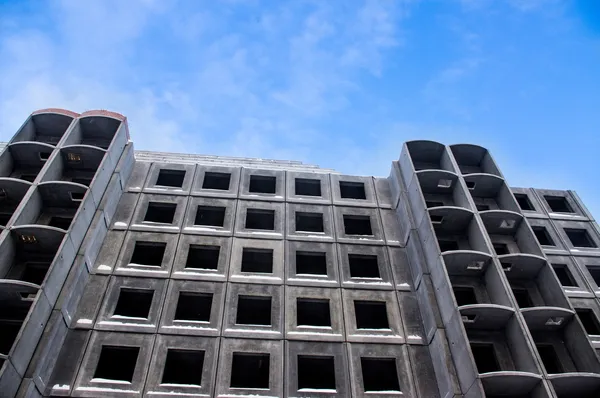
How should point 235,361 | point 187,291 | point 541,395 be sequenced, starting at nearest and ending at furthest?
point 541,395 → point 235,361 → point 187,291

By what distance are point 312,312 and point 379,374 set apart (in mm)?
4558

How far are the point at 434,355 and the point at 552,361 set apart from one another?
237 inches

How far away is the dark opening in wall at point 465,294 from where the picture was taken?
26.4 meters

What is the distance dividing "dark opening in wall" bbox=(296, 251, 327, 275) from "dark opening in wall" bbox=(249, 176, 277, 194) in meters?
6.50

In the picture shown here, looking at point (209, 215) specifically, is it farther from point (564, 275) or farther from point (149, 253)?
point (564, 275)

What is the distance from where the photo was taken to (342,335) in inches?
952

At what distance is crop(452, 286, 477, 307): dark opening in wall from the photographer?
86.6 feet

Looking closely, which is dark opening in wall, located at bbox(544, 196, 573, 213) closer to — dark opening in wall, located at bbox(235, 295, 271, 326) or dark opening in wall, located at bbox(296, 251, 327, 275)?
dark opening in wall, located at bbox(296, 251, 327, 275)

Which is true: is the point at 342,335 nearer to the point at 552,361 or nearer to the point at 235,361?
the point at 235,361

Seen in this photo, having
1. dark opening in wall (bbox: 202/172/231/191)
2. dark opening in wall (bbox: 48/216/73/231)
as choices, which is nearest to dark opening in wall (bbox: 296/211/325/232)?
dark opening in wall (bbox: 202/172/231/191)

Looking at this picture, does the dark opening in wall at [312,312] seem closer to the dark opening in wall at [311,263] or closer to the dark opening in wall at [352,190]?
the dark opening in wall at [311,263]

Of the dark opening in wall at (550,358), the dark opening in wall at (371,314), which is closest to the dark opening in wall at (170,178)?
the dark opening in wall at (371,314)

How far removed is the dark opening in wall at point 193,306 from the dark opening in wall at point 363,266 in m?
8.10

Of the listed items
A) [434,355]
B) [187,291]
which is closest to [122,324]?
[187,291]
